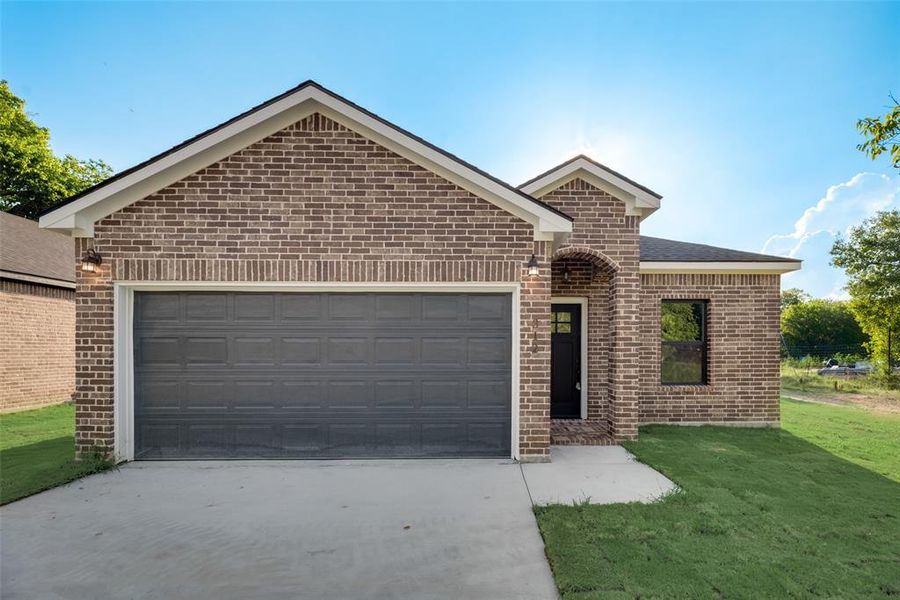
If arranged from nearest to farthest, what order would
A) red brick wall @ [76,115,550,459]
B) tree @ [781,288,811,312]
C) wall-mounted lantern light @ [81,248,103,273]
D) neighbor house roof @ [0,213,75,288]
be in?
wall-mounted lantern light @ [81,248,103,273] → red brick wall @ [76,115,550,459] → neighbor house roof @ [0,213,75,288] → tree @ [781,288,811,312]

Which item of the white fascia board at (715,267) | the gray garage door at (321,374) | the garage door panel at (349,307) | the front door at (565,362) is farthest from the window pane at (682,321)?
the garage door panel at (349,307)

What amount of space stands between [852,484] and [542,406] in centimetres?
391

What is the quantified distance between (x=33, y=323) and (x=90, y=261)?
7.97m

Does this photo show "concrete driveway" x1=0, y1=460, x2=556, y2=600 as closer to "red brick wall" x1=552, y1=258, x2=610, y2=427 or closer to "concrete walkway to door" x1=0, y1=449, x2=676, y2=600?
"concrete walkway to door" x1=0, y1=449, x2=676, y2=600

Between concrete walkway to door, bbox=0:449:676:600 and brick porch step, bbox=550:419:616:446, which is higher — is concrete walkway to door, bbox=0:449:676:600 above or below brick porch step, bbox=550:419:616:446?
above

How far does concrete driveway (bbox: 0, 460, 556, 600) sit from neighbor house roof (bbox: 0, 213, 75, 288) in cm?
844

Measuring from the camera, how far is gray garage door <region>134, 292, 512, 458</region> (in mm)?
6277

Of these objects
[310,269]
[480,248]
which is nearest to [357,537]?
[310,269]

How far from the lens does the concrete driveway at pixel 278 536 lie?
133 inches

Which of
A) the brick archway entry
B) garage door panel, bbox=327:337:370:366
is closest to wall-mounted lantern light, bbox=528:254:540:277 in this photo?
the brick archway entry

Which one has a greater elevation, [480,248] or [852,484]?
[480,248]

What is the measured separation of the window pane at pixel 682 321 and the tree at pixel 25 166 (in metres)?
28.2

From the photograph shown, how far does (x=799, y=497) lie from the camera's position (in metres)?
5.02

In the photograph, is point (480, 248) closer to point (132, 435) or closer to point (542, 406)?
point (542, 406)
